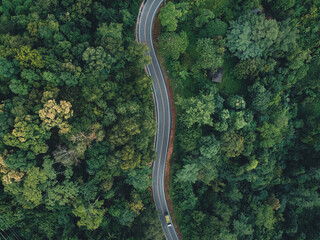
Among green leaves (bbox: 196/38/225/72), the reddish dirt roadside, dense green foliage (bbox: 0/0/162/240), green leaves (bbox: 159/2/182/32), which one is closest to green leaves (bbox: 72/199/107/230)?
dense green foliage (bbox: 0/0/162/240)

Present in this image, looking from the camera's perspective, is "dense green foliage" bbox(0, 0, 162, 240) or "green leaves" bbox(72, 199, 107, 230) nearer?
"dense green foliage" bbox(0, 0, 162, 240)

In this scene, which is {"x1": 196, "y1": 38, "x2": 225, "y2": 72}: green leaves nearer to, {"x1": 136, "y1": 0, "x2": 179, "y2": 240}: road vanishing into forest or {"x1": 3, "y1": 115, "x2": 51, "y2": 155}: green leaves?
{"x1": 136, "y1": 0, "x2": 179, "y2": 240}: road vanishing into forest

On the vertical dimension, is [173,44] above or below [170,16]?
below

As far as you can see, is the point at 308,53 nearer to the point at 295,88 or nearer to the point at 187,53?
the point at 295,88

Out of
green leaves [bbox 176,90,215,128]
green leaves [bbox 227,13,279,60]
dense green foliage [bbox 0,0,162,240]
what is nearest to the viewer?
dense green foliage [bbox 0,0,162,240]

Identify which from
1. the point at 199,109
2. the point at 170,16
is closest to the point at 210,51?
the point at 170,16

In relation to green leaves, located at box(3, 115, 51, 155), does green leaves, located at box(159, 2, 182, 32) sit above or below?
above

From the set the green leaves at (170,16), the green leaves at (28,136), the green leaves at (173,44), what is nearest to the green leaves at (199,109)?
the green leaves at (173,44)

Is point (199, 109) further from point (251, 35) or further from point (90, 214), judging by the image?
point (90, 214)
